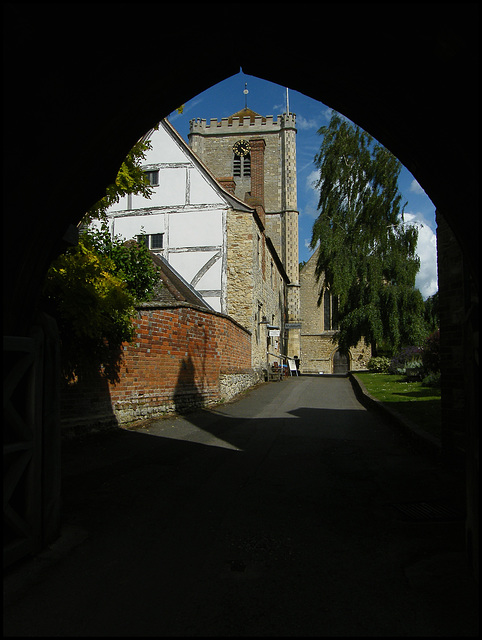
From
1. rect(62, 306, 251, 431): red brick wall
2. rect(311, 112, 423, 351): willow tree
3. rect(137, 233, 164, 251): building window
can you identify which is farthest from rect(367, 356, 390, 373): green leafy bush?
rect(62, 306, 251, 431): red brick wall

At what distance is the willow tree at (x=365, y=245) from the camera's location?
88.0ft

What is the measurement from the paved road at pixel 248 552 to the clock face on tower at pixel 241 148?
38415 millimetres

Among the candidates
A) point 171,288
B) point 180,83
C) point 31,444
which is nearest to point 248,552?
point 31,444

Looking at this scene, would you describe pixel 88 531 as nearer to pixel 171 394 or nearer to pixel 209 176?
pixel 171 394

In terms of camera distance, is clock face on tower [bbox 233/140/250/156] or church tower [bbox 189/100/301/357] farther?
clock face on tower [bbox 233/140/250/156]

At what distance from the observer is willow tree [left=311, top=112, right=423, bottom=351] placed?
2683cm

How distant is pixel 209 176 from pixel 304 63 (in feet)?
56.9

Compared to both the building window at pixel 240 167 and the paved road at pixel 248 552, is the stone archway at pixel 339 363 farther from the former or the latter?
the paved road at pixel 248 552

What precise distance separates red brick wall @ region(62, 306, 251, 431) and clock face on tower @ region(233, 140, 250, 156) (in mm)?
30360

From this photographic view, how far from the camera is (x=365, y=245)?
1107 inches

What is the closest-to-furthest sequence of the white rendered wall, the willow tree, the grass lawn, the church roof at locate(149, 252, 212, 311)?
the grass lawn
the church roof at locate(149, 252, 212, 311)
the white rendered wall
the willow tree

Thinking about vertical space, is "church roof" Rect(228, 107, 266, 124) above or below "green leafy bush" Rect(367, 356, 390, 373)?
above

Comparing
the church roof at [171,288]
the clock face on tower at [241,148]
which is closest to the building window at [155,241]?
the church roof at [171,288]

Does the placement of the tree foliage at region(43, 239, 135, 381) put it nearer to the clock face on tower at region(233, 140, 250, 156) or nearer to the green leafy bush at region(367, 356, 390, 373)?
the green leafy bush at region(367, 356, 390, 373)
